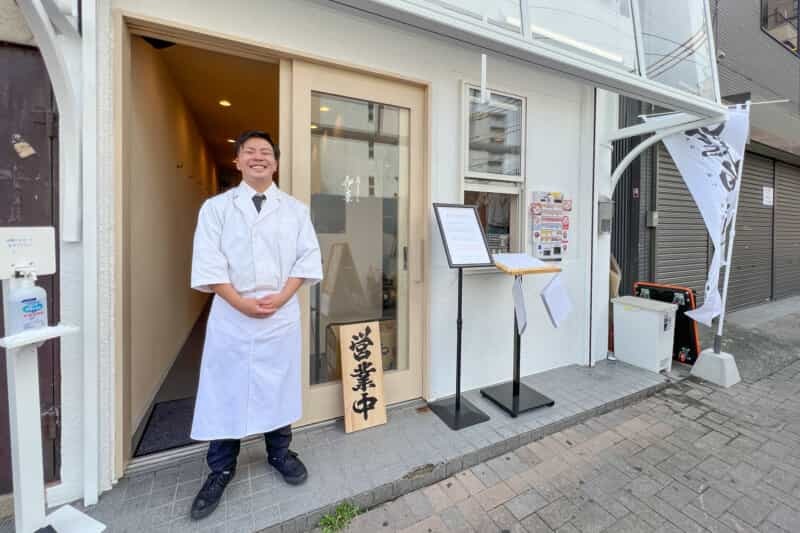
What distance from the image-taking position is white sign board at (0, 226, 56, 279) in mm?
1334

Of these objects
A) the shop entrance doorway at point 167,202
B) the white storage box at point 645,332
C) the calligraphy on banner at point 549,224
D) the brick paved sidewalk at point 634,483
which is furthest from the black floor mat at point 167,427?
the white storage box at point 645,332

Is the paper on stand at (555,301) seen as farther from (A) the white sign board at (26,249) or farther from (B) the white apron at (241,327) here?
(A) the white sign board at (26,249)

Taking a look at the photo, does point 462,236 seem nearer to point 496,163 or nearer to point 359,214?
point 359,214

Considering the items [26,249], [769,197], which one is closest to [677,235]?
[769,197]

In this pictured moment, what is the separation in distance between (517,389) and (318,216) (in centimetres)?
208

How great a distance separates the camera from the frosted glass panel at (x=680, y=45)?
294 cm

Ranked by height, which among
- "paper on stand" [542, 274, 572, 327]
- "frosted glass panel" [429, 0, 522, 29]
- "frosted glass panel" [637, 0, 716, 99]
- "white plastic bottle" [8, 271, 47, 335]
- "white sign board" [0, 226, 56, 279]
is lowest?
"paper on stand" [542, 274, 572, 327]

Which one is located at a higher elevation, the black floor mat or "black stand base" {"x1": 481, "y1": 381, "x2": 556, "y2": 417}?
"black stand base" {"x1": 481, "y1": 381, "x2": 556, "y2": 417}

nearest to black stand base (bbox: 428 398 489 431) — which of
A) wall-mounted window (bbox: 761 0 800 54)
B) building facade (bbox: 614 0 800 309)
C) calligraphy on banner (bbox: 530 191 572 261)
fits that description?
calligraphy on banner (bbox: 530 191 572 261)

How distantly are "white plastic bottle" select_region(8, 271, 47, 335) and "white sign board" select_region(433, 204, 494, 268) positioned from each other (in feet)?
6.86

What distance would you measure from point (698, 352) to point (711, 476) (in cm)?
211

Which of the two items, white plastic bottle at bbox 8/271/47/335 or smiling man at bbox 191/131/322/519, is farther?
smiling man at bbox 191/131/322/519

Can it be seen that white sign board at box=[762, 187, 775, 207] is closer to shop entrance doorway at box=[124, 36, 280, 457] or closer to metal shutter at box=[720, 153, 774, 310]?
metal shutter at box=[720, 153, 774, 310]

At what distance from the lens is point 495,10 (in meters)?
2.24
